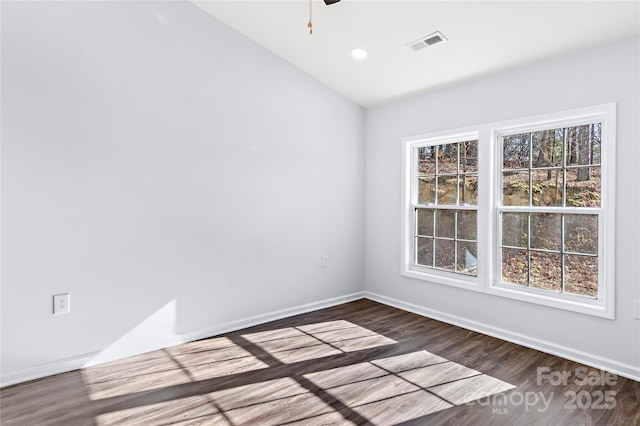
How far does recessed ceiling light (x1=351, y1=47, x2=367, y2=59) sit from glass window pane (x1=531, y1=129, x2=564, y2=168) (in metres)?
Answer: 1.66

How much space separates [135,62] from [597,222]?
12.4ft

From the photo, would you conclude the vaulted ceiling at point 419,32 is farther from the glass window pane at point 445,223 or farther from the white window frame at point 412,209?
the glass window pane at point 445,223

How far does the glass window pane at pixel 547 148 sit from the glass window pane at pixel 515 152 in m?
0.06

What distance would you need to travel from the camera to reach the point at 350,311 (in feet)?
12.8

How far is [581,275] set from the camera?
279 cm

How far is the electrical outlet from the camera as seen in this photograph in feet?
8.07

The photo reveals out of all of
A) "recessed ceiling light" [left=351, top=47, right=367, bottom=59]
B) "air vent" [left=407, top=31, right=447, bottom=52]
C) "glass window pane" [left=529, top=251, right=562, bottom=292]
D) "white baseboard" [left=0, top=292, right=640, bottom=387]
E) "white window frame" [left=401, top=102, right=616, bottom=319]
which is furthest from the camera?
"recessed ceiling light" [left=351, top=47, right=367, bottom=59]

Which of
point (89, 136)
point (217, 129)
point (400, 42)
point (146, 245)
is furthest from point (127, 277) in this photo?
point (400, 42)

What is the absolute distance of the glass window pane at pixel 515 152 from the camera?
308 centimetres

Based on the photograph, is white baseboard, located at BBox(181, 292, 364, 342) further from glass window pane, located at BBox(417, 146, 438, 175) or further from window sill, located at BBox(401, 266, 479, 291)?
glass window pane, located at BBox(417, 146, 438, 175)

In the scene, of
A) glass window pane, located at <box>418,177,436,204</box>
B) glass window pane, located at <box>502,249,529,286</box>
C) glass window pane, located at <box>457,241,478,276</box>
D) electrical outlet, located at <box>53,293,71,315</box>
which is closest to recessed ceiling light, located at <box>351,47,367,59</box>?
glass window pane, located at <box>418,177,436,204</box>

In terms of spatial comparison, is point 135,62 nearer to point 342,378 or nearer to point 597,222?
point 342,378

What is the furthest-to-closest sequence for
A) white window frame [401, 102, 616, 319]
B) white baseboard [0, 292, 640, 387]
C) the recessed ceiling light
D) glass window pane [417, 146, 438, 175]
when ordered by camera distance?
glass window pane [417, 146, 438, 175]
the recessed ceiling light
white window frame [401, 102, 616, 319]
white baseboard [0, 292, 640, 387]

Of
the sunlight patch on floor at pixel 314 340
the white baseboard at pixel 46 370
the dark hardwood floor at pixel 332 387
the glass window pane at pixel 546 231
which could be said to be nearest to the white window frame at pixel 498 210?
the glass window pane at pixel 546 231
